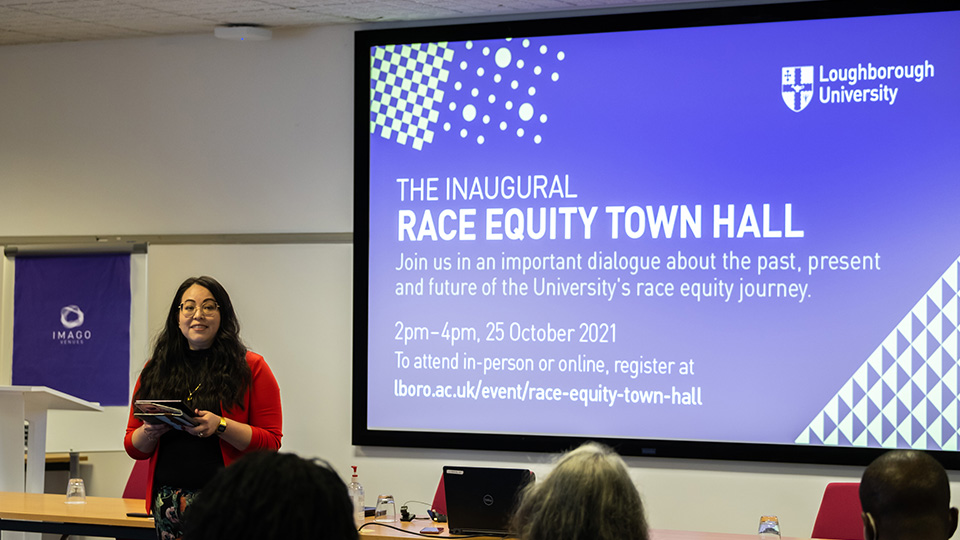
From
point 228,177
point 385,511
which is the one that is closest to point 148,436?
point 385,511

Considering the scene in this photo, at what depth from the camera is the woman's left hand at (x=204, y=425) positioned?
3.58 metres

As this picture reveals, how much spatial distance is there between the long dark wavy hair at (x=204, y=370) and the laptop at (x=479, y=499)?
2.75 feet

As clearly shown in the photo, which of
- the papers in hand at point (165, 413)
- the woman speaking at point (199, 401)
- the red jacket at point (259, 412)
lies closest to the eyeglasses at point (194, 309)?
the woman speaking at point (199, 401)

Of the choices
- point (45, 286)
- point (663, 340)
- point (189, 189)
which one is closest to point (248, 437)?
point (663, 340)

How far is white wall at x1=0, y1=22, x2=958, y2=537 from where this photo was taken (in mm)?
5707

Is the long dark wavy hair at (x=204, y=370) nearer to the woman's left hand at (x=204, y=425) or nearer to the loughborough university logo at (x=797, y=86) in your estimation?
the woman's left hand at (x=204, y=425)

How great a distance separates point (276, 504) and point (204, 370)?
2.78 metres

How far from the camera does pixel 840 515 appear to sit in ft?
13.7

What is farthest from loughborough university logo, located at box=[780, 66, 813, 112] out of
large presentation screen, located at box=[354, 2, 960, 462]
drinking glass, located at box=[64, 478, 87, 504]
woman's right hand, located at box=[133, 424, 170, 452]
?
drinking glass, located at box=[64, 478, 87, 504]

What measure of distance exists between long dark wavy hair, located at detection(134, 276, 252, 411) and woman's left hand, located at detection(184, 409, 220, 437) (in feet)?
0.54

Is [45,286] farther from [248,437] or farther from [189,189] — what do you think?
[248,437]

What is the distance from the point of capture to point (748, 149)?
5.03m

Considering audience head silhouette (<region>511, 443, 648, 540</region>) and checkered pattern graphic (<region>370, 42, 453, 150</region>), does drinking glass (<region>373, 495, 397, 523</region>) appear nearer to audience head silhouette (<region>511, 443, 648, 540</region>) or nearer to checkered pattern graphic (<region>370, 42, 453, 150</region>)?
checkered pattern graphic (<region>370, 42, 453, 150</region>)

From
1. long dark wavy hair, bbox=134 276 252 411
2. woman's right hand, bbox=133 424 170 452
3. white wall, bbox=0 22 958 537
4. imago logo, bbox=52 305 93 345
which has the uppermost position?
white wall, bbox=0 22 958 537
